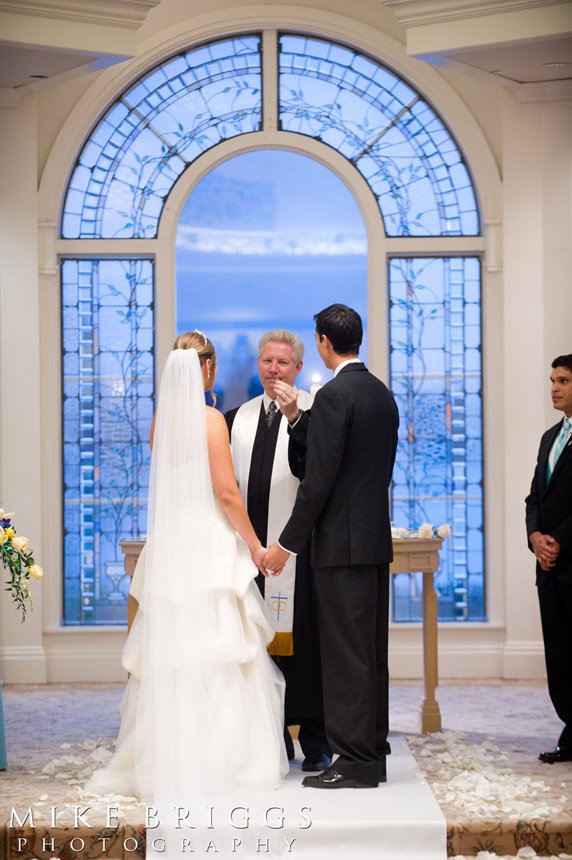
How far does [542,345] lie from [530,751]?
2946 millimetres

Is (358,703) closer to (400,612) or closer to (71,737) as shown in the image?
(71,737)

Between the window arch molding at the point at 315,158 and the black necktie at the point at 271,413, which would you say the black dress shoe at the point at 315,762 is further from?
the window arch molding at the point at 315,158

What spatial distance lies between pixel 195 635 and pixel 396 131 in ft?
14.8

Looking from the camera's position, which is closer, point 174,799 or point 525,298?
point 174,799

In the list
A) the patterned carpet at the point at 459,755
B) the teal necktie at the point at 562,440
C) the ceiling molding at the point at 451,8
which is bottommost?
the patterned carpet at the point at 459,755

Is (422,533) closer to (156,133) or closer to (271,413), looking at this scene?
(271,413)

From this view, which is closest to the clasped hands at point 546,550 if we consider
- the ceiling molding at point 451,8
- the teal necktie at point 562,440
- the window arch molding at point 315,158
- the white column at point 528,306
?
the teal necktie at point 562,440

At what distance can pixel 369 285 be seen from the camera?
7.63m

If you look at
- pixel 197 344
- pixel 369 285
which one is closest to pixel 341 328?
pixel 197 344

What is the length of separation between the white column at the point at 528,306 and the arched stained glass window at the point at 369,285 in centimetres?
30

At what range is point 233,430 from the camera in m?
5.23

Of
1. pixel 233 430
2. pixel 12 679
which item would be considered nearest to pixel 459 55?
pixel 233 430

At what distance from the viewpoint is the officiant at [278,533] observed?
4934 millimetres

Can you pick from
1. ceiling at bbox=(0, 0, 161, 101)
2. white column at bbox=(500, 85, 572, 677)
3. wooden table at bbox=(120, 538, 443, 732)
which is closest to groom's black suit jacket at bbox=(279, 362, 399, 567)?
wooden table at bbox=(120, 538, 443, 732)
